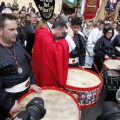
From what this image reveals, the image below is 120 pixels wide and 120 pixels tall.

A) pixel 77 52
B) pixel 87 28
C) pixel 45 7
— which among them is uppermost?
pixel 45 7

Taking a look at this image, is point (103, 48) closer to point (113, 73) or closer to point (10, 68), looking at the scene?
point (113, 73)

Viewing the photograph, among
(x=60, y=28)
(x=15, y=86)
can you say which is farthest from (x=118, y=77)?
(x=15, y=86)

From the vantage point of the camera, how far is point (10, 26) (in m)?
2.18

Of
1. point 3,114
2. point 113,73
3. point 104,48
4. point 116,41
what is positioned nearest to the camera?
point 3,114

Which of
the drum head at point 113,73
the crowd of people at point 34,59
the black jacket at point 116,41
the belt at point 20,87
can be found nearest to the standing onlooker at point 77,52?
the crowd of people at point 34,59

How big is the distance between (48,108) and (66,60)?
2.40 ft

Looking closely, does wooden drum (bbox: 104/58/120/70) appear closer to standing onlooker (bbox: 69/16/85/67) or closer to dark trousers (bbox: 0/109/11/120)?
standing onlooker (bbox: 69/16/85/67)

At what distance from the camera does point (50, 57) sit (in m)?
2.74

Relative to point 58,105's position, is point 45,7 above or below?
above

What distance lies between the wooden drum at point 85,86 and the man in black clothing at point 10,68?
742 mm

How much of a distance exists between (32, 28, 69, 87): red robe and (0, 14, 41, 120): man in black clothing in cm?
43

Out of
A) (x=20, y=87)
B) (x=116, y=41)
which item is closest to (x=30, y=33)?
(x=20, y=87)

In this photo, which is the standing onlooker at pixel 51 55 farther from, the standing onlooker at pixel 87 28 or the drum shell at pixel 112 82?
the standing onlooker at pixel 87 28

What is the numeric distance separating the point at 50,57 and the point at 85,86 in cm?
65
